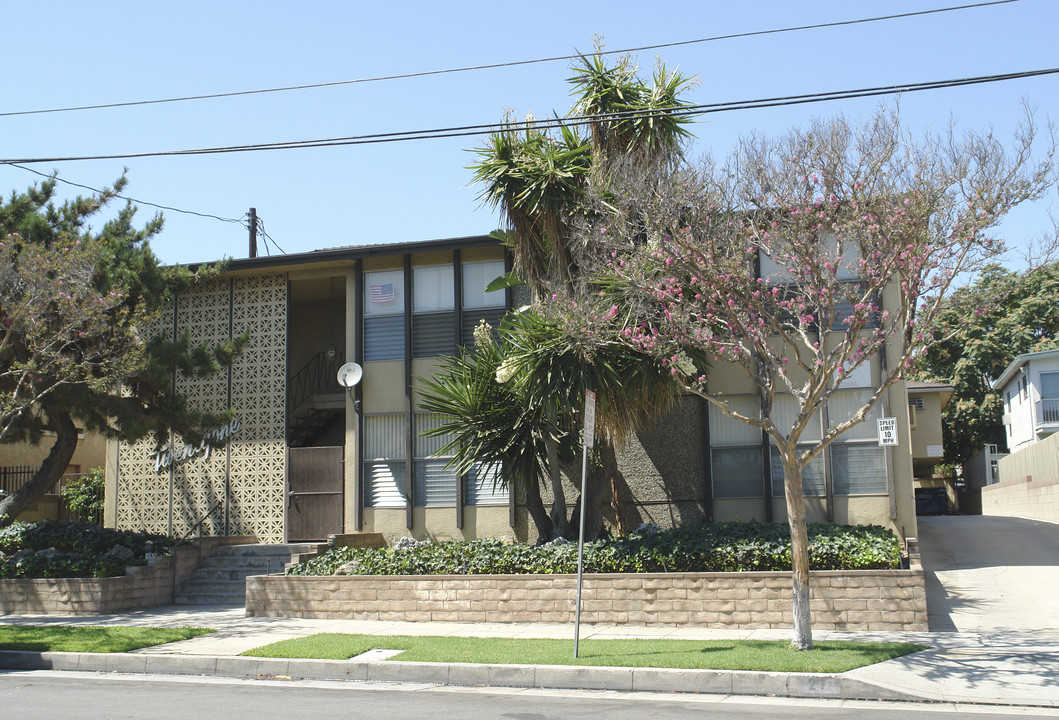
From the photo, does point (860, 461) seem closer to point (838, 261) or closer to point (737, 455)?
point (737, 455)

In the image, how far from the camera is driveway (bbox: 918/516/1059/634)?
41.2 feet

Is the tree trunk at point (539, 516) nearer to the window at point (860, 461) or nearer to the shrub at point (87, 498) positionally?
the window at point (860, 461)

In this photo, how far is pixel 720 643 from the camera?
37.3ft

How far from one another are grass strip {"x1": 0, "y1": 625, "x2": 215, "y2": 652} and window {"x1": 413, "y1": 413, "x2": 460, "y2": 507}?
586 centimetres

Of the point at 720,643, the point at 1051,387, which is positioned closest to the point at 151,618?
the point at 720,643

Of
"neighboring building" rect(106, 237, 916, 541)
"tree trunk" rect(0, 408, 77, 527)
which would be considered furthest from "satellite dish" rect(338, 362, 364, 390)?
"tree trunk" rect(0, 408, 77, 527)

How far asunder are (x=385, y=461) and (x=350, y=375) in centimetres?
184

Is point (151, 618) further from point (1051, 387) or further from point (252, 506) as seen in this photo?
point (1051, 387)

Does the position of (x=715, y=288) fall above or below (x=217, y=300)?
below

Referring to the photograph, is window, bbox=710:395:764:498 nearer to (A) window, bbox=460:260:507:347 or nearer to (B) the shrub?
(A) window, bbox=460:260:507:347

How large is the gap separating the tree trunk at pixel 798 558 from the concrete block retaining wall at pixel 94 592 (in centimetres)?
1111

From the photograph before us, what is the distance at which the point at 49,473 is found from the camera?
1838cm

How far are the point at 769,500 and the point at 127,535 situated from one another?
11.8 m

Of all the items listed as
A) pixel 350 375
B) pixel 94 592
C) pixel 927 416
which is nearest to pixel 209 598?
pixel 94 592
